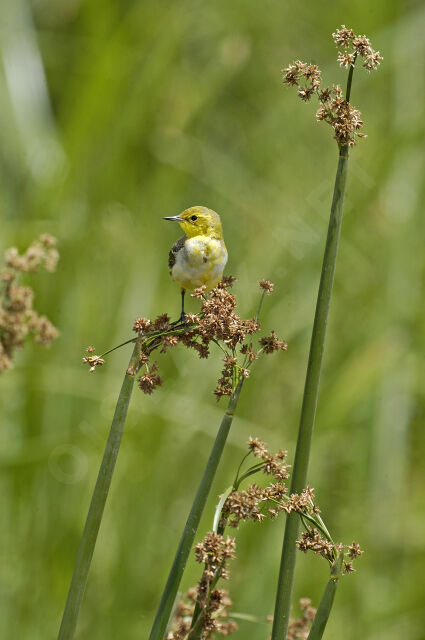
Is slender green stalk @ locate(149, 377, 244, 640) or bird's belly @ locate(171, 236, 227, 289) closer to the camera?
slender green stalk @ locate(149, 377, 244, 640)

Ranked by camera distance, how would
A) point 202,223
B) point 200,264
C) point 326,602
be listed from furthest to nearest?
point 202,223 → point 200,264 → point 326,602

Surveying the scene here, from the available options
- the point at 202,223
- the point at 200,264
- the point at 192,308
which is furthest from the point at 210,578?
the point at 192,308

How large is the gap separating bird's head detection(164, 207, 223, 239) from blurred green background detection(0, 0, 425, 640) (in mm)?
569

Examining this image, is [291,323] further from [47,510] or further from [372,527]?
[47,510]

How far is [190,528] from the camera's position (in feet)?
1.70

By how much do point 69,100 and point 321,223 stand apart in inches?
35.2

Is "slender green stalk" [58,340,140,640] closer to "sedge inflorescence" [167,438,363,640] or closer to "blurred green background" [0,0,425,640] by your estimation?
"sedge inflorescence" [167,438,363,640]

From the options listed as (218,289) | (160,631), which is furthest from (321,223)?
(160,631)

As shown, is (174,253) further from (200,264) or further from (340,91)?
(340,91)

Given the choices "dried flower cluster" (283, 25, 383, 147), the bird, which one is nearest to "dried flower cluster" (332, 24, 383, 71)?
"dried flower cluster" (283, 25, 383, 147)

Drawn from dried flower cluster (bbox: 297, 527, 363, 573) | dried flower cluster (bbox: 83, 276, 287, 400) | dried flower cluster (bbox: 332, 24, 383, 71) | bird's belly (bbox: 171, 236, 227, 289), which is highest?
bird's belly (bbox: 171, 236, 227, 289)

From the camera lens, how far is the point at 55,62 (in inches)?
117

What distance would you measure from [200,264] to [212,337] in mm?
426

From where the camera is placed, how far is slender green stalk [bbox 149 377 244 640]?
512 millimetres
